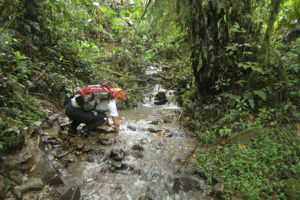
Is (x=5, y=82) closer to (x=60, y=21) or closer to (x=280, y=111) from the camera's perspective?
(x=60, y=21)

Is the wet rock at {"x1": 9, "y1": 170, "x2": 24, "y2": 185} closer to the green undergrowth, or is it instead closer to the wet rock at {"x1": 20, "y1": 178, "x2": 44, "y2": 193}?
the wet rock at {"x1": 20, "y1": 178, "x2": 44, "y2": 193}

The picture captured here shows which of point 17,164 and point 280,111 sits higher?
point 280,111

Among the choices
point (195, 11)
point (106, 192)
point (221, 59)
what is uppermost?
point (195, 11)

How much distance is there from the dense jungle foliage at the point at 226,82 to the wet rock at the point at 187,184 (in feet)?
0.64

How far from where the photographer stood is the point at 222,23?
13.1ft

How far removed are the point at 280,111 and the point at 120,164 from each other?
3651 millimetres

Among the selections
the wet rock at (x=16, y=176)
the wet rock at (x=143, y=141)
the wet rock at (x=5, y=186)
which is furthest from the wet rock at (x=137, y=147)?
the wet rock at (x=5, y=186)

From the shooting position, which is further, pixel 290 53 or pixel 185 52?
pixel 185 52

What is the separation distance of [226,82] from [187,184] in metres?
2.87

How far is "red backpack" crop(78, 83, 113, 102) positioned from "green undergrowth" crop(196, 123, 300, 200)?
8.92 feet

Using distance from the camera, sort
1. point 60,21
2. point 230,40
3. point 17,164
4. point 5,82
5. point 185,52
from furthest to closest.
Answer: point 60,21
point 185,52
point 230,40
point 5,82
point 17,164

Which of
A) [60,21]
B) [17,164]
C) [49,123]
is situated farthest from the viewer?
A: [60,21]

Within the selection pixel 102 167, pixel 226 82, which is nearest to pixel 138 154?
pixel 102 167

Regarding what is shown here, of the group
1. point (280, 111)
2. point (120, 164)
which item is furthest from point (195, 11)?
point (120, 164)
